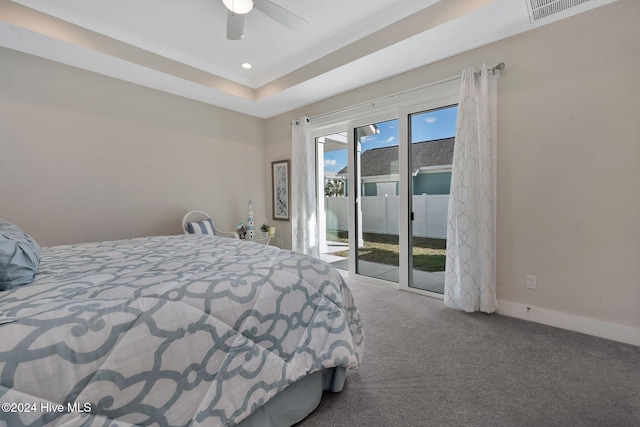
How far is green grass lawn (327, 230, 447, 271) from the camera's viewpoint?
10.3ft

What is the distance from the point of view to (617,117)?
207 centimetres

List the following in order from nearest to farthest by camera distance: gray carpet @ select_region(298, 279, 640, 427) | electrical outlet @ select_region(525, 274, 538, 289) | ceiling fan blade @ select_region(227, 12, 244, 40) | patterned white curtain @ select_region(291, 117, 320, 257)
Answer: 1. gray carpet @ select_region(298, 279, 640, 427)
2. ceiling fan blade @ select_region(227, 12, 244, 40)
3. electrical outlet @ select_region(525, 274, 538, 289)
4. patterned white curtain @ select_region(291, 117, 320, 257)

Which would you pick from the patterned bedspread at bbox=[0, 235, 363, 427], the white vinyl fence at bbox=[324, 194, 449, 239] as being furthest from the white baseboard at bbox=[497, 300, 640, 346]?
the patterned bedspread at bbox=[0, 235, 363, 427]

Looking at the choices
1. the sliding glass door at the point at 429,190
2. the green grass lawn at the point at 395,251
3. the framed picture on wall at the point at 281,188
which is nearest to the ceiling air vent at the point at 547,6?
the sliding glass door at the point at 429,190

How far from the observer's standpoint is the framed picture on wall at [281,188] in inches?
178

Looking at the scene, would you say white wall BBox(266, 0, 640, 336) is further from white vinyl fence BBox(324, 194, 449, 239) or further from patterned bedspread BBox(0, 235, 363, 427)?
patterned bedspread BBox(0, 235, 363, 427)

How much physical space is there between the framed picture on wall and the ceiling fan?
2.34 m

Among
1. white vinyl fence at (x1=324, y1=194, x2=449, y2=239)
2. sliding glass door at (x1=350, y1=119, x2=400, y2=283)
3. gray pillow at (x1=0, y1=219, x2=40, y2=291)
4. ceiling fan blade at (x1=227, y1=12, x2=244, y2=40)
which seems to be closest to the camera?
gray pillow at (x1=0, y1=219, x2=40, y2=291)

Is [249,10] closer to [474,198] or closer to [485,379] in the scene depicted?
[474,198]

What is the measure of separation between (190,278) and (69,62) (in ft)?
10.6

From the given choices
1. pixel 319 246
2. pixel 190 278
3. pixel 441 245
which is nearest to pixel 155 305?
pixel 190 278

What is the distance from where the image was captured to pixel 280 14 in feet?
7.11

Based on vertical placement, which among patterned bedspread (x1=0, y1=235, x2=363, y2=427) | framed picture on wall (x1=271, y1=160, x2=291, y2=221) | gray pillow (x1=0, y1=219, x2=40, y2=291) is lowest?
patterned bedspread (x1=0, y1=235, x2=363, y2=427)

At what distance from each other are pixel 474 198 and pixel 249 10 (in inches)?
103
